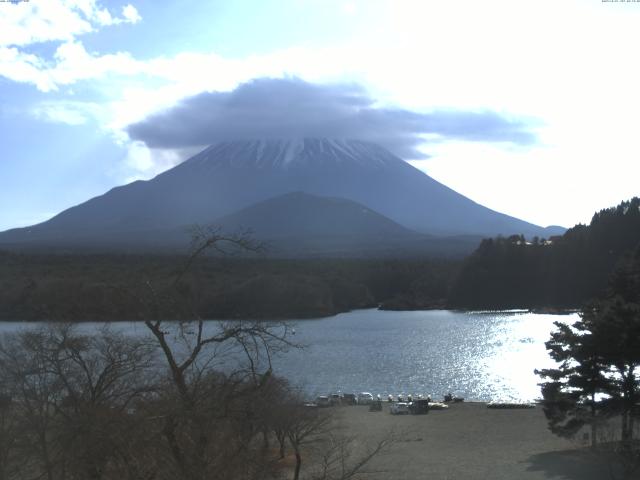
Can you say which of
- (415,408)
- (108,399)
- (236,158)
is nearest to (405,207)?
(236,158)

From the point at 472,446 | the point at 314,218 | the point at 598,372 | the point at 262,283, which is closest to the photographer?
the point at 598,372

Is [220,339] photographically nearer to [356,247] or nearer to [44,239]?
[44,239]

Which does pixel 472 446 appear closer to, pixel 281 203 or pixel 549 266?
pixel 549 266

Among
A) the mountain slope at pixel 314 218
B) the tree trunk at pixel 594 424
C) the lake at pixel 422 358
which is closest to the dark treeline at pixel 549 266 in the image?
the lake at pixel 422 358

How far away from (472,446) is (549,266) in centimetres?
4536

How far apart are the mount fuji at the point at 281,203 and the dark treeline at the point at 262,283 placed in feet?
69.1

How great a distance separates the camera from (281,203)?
112 m

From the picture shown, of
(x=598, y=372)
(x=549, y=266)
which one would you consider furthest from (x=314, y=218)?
(x=598, y=372)

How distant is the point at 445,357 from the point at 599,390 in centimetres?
1939

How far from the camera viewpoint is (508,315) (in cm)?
5419

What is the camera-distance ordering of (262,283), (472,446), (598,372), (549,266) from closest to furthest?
(598,372), (472,446), (262,283), (549,266)

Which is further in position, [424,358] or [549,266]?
[549,266]

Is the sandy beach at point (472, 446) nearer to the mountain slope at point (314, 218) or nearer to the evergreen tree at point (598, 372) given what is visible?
the evergreen tree at point (598, 372)

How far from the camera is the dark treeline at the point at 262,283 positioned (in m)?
21.7
